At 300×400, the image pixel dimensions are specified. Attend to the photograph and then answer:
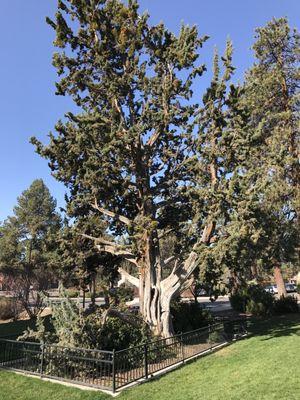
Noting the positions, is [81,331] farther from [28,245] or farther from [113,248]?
[28,245]

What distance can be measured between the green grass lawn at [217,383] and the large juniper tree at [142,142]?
13.8 ft

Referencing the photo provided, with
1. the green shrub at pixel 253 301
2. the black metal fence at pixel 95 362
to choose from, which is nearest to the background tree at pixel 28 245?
the green shrub at pixel 253 301

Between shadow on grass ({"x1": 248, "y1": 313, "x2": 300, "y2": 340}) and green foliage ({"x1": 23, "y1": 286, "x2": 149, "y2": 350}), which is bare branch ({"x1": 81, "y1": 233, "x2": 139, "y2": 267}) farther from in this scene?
shadow on grass ({"x1": 248, "y1": 313, "x2": 300, "y2": 340})

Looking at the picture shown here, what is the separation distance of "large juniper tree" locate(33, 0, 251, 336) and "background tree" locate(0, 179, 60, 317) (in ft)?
46.2

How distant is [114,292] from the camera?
17.6m

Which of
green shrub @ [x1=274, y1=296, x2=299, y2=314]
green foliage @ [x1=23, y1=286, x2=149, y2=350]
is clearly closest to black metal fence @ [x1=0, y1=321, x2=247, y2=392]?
green foliage @ [x1=23, y1=286, x2=149, y2=350]

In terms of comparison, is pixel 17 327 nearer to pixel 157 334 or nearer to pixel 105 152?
pixel 157 334

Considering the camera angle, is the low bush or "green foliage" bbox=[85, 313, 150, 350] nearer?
"green foliage" bbox=[85, 313, 150, 350]

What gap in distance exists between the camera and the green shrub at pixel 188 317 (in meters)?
19.4

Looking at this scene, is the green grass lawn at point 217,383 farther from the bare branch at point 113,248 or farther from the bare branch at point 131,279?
the bare branch at point 113,248

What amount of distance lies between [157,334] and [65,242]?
257 inches

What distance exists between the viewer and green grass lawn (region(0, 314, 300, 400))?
915 cm

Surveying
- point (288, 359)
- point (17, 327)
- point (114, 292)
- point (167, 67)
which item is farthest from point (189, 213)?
point (17, 327)

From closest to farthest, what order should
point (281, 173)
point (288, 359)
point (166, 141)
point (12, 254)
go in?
point (288, 359) → point (166, 141) → point (281, 173) → point (12, 254)
